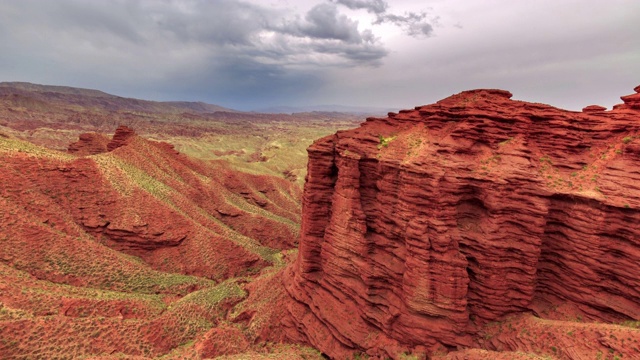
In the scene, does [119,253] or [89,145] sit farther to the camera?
[89,145]

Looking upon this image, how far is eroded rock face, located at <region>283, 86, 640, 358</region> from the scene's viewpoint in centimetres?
2106

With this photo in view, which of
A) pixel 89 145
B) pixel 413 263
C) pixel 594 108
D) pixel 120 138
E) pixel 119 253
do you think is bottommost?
pixel 119 253

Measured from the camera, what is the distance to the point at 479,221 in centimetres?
2470

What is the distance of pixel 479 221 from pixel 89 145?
89331mm

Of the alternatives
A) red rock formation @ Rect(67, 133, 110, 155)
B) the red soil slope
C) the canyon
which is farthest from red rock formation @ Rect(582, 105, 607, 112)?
red rock formation @ Rect(67, 133, 110, 155)

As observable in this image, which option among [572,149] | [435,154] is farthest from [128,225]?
[572,149]

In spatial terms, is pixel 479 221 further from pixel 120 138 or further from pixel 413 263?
pixel 120 138

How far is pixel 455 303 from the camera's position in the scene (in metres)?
24.1

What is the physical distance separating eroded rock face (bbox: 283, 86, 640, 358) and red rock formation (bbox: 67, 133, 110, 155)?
74.5m

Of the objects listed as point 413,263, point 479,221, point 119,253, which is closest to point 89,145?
point 119,253

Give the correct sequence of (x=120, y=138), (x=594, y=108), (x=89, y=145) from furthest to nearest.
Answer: (x=89, y=145) → (x=120, y=138) → (x=594, y=108)

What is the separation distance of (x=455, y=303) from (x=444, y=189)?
921 cm

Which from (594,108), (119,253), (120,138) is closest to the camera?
(594,108)

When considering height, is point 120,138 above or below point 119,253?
above
